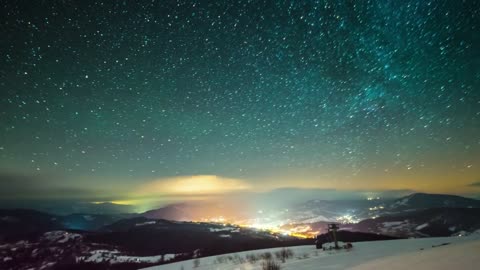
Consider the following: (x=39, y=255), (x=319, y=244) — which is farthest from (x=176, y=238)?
(x=319, y=244)

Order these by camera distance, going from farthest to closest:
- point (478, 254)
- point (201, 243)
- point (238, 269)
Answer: point (201, 243) → point (238, 269) → point (478, 254)

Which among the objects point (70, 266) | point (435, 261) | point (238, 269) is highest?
point (435, 261)

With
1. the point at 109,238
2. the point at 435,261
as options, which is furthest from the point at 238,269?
the point at 109,238

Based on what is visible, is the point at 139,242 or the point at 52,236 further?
the point at 52,236

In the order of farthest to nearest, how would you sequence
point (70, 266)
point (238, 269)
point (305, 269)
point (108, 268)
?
point (70, 266) < point (108, 268) < point (238, 269) < point (305, 269)

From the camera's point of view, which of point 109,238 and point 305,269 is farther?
point 109,238

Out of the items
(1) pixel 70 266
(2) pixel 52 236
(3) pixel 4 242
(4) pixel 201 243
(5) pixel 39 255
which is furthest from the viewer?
(3) pixel 4 242

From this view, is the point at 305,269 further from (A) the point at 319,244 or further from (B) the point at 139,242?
(B) the point at 139,242

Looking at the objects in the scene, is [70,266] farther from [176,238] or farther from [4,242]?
[4,242]

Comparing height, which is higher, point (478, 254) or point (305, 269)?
point (478, 254)
